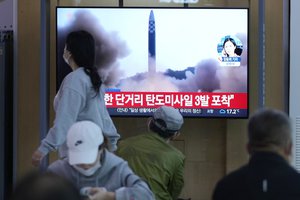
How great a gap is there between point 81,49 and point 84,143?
120cm

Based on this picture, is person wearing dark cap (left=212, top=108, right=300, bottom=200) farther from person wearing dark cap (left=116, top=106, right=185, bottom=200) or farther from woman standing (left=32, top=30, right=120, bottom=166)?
woman standing (left=32, top=30, right=120, bottom=166)

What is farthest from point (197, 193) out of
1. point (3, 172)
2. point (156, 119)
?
point (156, 119)

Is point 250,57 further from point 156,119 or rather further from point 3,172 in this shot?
point 3,172

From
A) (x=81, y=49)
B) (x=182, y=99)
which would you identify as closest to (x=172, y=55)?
(x=182, y=99)

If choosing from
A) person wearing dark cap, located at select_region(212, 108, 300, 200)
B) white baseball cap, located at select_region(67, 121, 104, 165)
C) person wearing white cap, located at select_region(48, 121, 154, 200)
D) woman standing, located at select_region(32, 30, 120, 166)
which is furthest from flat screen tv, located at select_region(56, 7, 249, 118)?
Answer: person wearing dark cap, located at select_region(212, 108, 300, 200)

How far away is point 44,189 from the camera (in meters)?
1.39

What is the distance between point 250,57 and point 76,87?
2.33 m

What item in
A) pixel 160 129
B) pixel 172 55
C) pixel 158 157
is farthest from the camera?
pixel 172 55

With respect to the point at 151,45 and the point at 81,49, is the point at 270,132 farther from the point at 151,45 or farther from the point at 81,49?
the point at 151,45

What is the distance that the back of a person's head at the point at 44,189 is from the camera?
1376 mm

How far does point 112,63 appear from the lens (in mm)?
5348

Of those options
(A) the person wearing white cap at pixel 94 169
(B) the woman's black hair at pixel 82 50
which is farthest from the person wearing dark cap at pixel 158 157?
(A) the person wearing white cap at pixel 94 169

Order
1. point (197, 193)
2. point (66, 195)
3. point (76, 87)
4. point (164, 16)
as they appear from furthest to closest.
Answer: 1. point (197, 193)
2. point (164, 16)
3. point (76, 87)
4. point (66, 195)

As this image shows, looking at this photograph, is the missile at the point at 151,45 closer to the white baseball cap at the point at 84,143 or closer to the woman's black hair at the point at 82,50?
the woman's black hair at the point at 82,50
